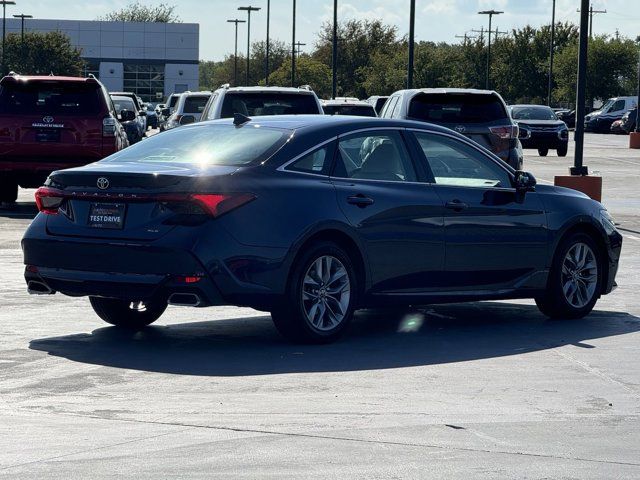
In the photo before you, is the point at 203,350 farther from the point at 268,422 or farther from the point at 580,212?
the point at 580,212

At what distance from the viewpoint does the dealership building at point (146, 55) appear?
457 feet

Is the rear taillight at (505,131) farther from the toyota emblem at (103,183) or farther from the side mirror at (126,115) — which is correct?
the toyota emblem at (103,183)

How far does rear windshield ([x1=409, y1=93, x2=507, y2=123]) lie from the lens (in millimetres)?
24625

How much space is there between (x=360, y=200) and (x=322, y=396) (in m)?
2.42

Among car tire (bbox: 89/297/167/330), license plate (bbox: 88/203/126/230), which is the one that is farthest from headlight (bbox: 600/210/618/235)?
license plate (bbox: 88/203/126/230)

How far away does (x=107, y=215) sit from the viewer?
10.1 m

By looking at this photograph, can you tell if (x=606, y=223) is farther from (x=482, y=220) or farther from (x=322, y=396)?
(x=322, y=396)

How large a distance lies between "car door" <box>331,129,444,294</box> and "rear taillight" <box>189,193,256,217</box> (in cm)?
83

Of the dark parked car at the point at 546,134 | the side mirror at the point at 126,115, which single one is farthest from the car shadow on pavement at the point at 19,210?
the dark parked car at the point at 546,134

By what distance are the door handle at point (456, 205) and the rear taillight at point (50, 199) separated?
276cm

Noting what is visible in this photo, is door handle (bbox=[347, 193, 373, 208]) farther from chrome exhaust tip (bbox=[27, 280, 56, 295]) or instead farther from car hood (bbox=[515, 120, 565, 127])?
car hood (bbox=[515, 120, 565, 127])

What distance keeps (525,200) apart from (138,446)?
17.9 feet

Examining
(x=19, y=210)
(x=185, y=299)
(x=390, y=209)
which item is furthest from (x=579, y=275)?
(x=19, y=210)

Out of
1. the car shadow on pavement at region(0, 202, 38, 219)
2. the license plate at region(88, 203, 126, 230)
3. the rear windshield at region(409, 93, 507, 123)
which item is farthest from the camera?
the rear windshield at region(409, 93, 507, 123)
